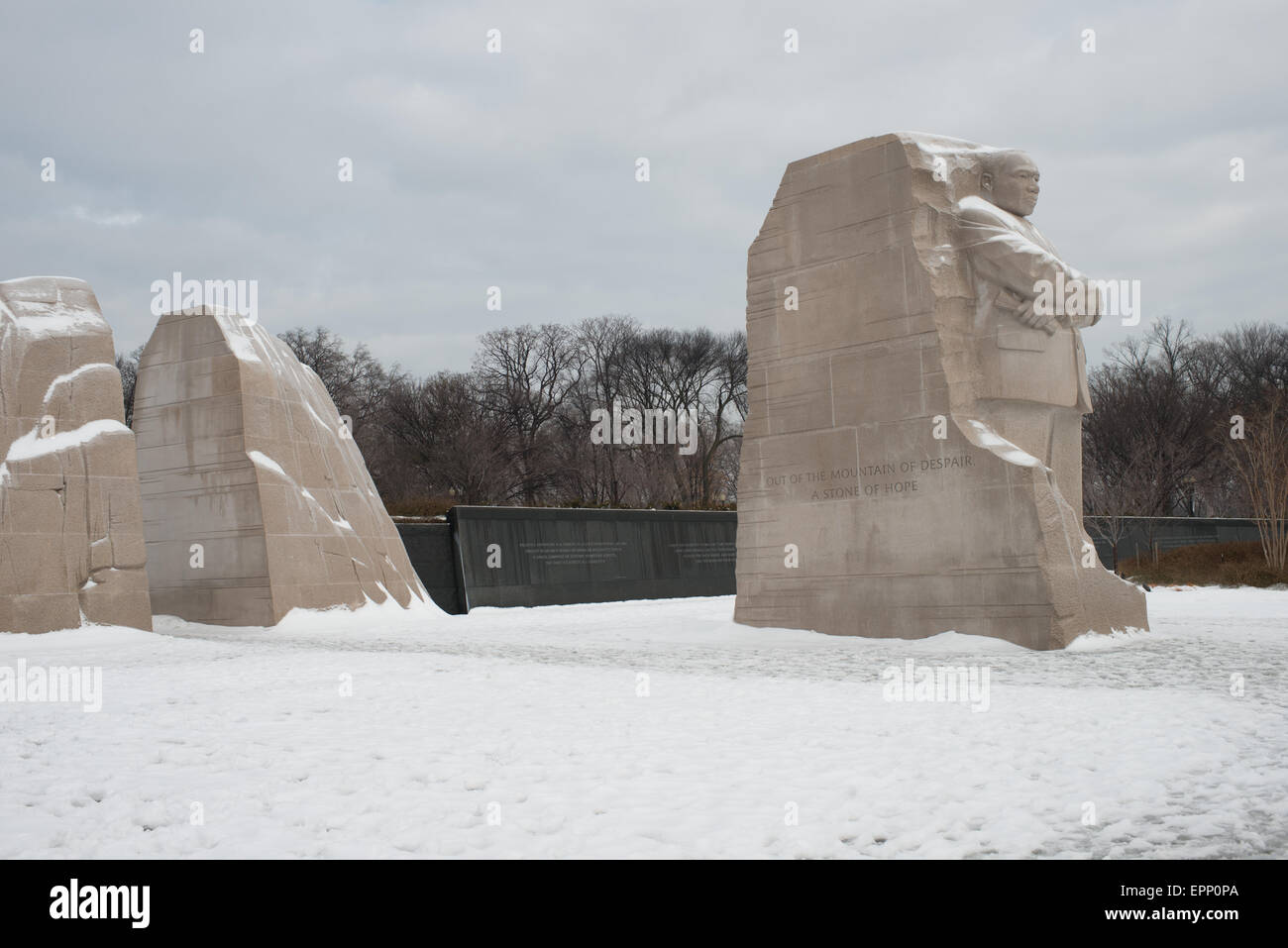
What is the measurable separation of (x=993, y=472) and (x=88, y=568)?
9.26 m

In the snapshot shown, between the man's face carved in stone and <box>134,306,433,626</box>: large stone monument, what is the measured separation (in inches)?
360

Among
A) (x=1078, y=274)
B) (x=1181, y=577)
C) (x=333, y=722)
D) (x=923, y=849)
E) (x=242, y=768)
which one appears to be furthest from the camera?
(x=1181, y=577)

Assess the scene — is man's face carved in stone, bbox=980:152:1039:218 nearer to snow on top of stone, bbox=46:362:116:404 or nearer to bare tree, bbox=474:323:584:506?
snow on top of stone, bbox=46:362:116:404

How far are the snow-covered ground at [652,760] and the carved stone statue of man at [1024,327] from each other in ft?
9.03

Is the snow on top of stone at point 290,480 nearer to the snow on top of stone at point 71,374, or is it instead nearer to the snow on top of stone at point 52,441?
the snow on top of stone at point 52,441

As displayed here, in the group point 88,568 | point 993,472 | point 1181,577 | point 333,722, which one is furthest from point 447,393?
point 333,722

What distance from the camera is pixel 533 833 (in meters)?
4.04

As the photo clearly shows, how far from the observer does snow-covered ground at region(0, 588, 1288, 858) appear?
392 cm

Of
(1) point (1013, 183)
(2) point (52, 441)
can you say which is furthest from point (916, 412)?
(2) point (52, 441)

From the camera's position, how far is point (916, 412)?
1091 cm

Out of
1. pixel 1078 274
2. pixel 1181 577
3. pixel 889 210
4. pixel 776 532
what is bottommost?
pixel 1181 577

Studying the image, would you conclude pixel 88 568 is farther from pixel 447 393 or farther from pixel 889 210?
pixel 447 393

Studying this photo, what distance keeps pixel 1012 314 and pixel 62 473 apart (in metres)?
9.91

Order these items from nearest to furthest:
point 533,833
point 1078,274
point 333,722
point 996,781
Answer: point 533,833, point 996,781, point 333,722, point 1078,274
